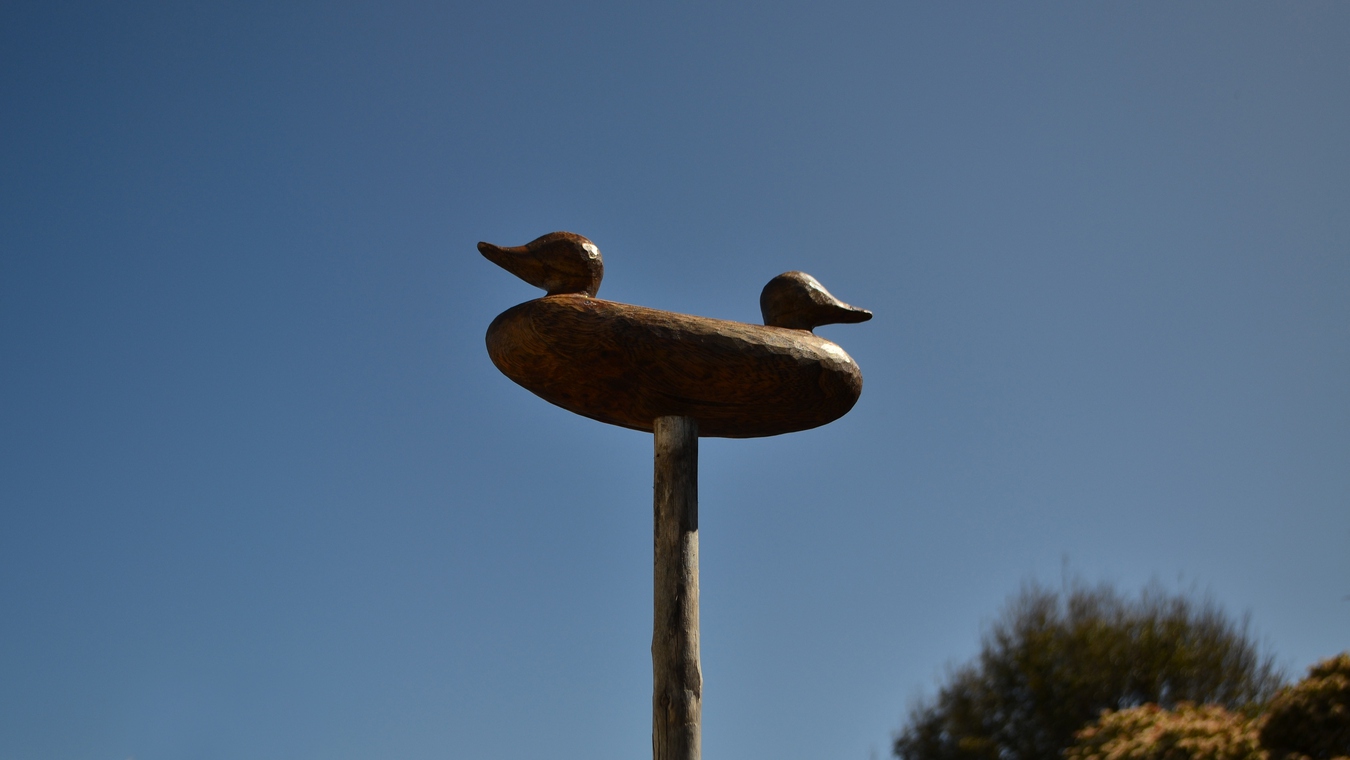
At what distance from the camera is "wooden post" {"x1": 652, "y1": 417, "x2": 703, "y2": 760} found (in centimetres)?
479

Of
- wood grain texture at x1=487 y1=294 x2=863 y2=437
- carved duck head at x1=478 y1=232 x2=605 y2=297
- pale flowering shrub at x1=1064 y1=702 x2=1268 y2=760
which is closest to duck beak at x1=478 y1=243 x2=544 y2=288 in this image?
carved duck head at x1=478 y1=232 x2=605 y2=297

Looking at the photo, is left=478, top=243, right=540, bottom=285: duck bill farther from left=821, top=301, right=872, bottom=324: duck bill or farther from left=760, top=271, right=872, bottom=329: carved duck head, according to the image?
left=821, top=301, right=872, bottom=324: duck bill

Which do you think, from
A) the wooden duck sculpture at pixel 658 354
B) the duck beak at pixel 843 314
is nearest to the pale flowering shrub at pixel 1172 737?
the wooden duck sculpture at pixel 658 354

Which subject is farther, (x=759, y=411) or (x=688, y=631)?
(x=759, y=411)

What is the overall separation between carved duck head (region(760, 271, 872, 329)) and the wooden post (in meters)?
0.81

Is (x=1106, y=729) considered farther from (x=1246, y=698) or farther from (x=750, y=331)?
(x=1246, y=698)

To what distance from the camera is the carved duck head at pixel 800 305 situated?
18.7 ft

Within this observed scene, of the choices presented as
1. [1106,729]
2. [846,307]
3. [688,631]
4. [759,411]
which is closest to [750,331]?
[759,411]

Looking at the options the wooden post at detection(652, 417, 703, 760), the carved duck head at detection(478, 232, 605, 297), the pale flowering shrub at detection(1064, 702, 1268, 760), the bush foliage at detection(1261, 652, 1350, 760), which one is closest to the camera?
the bush foliage at detection(1261, 652, 1350, 760)

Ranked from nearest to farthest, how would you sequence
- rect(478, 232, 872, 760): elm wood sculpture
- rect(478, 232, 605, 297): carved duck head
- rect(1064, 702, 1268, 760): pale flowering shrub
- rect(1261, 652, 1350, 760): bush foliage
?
rect(1261, 652, 1350, 760): bush foliage, rect(1064, 702, 1268, 760): pale flowering shrub, rect(478, 232, 872, 760): elm wood sculpture, rect(478, 232, 605, 297): carved duck head

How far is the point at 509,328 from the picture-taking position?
509cm

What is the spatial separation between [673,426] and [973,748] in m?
5.55

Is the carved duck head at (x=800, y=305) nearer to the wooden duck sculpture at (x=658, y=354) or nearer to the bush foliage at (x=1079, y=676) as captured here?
the wooden duck sculpture at (x=658, y=354)

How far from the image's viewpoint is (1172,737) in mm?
4562
